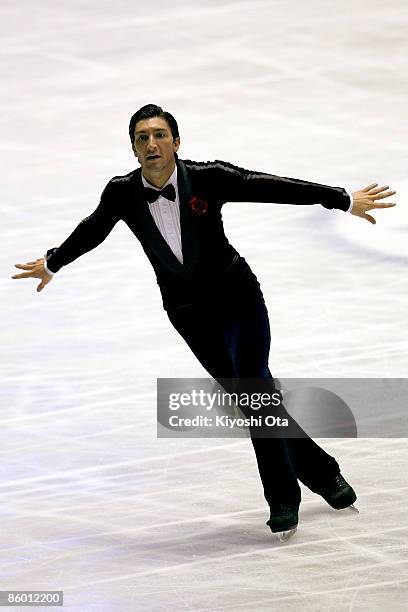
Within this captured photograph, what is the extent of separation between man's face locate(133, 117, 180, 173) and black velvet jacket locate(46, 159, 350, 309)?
8 centimetres

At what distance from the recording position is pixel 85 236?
4941 millimetres

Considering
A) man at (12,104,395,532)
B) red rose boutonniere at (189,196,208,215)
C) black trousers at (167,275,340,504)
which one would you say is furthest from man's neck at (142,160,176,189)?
black trousers at (167,275,340,504)

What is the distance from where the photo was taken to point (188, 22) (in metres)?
10.1

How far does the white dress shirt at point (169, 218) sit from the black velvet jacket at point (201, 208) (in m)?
0.02

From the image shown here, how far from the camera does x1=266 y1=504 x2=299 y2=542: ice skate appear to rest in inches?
190

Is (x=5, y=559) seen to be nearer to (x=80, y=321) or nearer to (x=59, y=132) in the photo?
(x=80, y=321)

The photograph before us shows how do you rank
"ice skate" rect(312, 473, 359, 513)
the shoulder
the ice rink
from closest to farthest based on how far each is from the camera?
the ice rink → the shoulder → "ice skate" rect(312, 473, 359, 513)

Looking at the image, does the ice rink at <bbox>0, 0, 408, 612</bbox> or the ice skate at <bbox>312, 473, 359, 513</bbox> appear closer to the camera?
the ice rink at <bbox>0, 0, 408, 612</bbox>

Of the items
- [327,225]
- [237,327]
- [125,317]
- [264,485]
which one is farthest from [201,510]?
[327,225]

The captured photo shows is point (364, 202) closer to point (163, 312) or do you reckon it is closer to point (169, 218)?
point (169, 218)

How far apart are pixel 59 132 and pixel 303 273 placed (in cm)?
248

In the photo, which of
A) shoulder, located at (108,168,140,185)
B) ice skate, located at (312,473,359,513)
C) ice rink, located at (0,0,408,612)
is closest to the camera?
ice rink, located at (0,0,408,612)

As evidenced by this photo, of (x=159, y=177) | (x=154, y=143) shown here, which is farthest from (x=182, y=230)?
(x=154, y=143)

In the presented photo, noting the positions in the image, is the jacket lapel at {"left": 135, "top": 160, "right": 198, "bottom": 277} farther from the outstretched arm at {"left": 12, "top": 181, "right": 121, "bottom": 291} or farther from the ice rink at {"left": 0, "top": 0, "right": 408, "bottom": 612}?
the ice rink at {"left": 0, "top": 0, "right": 408, "bottom": 612}
